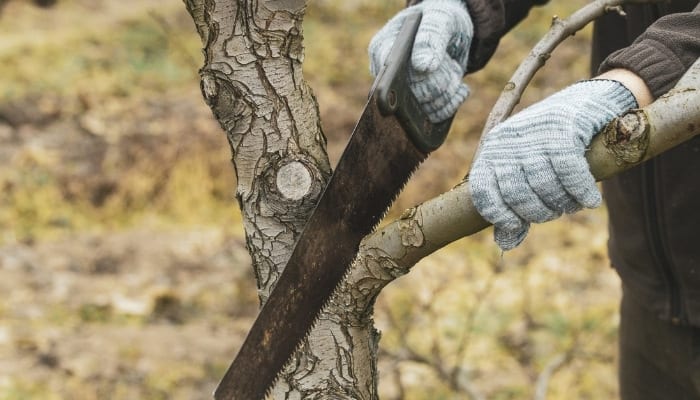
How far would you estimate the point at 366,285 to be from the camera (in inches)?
60.9

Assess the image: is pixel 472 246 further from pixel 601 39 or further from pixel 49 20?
pixel 49 20

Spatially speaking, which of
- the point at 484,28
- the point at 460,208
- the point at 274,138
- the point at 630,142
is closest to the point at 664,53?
the point at 630,142

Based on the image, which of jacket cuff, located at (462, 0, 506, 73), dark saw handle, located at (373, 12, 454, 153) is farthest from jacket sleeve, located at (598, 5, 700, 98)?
jacket cuff, located at (462, 0, 506, 73)

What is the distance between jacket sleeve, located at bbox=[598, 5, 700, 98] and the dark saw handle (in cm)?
36

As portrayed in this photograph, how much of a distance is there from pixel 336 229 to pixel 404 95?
281 mm

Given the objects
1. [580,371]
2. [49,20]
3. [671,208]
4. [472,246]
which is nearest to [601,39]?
[671,208]

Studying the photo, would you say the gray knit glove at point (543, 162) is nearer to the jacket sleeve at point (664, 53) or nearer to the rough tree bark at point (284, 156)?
the jacket sleeve at point (664, 53)

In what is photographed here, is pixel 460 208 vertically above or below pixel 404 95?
below

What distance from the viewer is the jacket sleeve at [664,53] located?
4.58 ft

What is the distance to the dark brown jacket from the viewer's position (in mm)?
1974

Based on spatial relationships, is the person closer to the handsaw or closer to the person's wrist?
the person's wrist

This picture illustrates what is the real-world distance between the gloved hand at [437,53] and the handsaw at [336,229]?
163mm

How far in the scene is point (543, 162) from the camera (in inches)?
50.9

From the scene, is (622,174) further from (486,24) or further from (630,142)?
(630,142)
